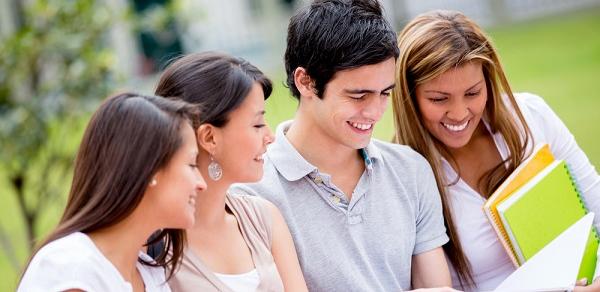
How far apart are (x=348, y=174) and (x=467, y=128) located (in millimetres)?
411

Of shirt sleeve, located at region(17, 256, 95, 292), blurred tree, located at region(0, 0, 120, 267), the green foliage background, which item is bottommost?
the green foliage background

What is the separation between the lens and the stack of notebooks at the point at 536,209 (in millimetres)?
2582

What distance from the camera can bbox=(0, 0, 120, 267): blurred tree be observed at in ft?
16.2

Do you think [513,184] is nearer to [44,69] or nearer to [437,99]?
[437,99]

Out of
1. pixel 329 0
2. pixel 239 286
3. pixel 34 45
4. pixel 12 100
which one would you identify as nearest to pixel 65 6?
pixel 34 45

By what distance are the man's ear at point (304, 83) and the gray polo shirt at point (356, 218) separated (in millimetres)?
153

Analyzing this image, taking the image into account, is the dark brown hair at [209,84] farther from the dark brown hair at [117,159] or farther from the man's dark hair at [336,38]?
the man's dark hair at [336,38]

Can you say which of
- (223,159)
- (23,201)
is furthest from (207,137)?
(23,201)

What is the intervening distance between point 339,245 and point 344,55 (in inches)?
20.4

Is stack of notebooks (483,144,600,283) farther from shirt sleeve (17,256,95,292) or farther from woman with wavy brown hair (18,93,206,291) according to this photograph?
shirt sleeve (17,256,95,292)

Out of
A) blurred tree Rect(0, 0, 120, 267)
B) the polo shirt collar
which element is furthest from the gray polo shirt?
blurred tree Rect(0, 0, 120, 267)

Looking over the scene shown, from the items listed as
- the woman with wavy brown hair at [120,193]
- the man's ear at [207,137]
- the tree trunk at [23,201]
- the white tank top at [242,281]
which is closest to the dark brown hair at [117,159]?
the woman with wavy brown hair at [120,193]

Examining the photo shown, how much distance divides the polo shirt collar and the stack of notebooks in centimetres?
36

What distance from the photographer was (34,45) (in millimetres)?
4945
